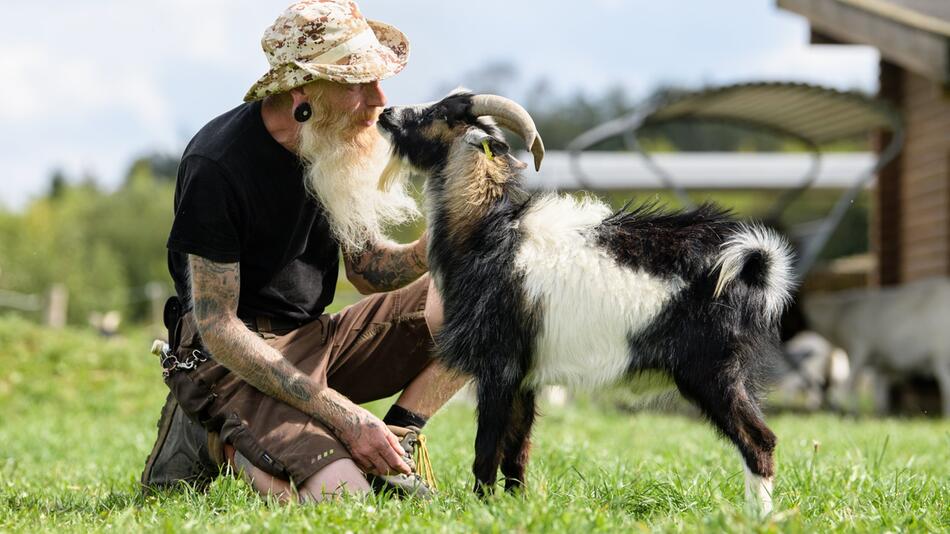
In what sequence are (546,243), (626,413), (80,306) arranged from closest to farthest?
(546,243) → (626,413) → (80,306)

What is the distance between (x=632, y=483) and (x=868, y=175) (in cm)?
768

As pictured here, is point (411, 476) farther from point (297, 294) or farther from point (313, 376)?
point (297, 294)

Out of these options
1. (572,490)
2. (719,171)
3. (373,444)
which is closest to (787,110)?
(719,171)

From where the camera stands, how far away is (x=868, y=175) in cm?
1060

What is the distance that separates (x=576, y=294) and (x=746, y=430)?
2.35 ft

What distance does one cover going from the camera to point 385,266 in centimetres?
462

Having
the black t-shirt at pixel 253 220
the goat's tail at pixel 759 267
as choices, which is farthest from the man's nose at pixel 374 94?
the goat's tail at pixel 759 267

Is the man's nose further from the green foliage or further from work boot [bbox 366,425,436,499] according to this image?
the green foliage

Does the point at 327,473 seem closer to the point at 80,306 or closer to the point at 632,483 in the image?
the point at 632,483

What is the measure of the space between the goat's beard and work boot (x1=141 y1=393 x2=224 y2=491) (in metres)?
0.98

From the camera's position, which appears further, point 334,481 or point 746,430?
point 334,481

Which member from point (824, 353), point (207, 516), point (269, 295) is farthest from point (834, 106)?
point (207, 516)

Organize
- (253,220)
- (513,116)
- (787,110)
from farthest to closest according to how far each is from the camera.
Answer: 1. (787,110)
2. (253,220)
3. (513,116)

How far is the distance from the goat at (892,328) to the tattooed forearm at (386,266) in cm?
813
